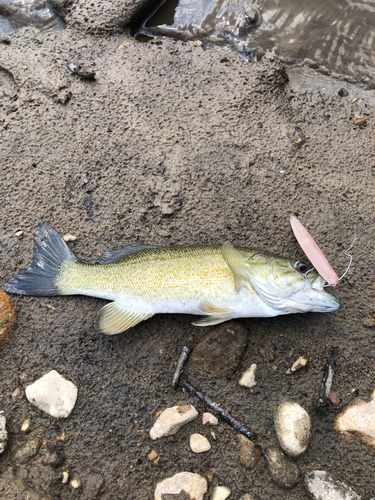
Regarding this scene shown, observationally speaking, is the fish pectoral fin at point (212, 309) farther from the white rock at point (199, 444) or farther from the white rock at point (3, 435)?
the white rock at point (3, 435)

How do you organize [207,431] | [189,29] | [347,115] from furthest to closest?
[189,29] < [347,115] < [207,431]

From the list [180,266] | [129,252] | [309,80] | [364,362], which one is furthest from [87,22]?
[364,362]

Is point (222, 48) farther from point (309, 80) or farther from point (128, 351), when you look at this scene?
point (128, 351)

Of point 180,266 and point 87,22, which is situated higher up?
point 87,22

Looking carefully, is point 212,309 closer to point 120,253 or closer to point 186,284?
point 186,284

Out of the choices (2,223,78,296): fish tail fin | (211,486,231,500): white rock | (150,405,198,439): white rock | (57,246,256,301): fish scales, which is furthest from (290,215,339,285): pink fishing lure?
(2,223,78,296): fish tail fin

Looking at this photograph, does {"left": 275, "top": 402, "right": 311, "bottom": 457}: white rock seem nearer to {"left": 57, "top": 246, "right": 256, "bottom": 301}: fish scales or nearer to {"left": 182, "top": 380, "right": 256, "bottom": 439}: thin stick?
{"left": 182, "top": 380, "right": 256, "bottom": 439}: thin stick
